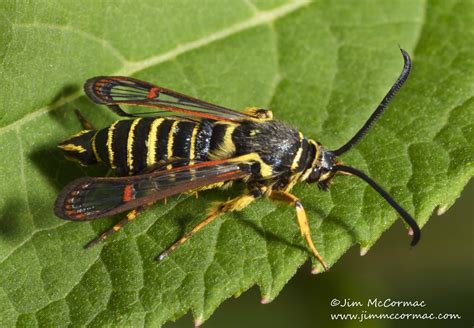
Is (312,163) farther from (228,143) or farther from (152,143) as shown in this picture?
(152,143)

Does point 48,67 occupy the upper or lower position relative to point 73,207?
upper

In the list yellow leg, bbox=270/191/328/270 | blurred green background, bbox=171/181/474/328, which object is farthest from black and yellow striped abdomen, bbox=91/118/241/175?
blurred green background, bbox=171/181/474/328

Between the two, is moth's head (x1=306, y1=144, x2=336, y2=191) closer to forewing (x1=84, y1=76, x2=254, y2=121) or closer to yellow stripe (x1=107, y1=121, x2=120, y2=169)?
forewing (x1=84, y1=76, x2=254, y2=121)

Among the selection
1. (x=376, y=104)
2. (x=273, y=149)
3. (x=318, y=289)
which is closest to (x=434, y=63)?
(x=376, y=104)

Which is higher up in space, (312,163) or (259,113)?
(259,113)

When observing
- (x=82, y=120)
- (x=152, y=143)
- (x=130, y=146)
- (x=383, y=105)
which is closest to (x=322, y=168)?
(x=383, y=105)

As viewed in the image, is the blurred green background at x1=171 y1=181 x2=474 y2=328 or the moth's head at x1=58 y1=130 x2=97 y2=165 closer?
the moth's head at x1=58 y1=130 x2=97 y2=165

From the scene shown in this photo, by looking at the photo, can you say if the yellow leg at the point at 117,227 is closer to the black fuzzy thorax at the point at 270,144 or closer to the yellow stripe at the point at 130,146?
the yellow stripe at the point at 130,146

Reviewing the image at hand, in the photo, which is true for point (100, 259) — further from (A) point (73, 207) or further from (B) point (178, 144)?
(B) point (178, 144)
